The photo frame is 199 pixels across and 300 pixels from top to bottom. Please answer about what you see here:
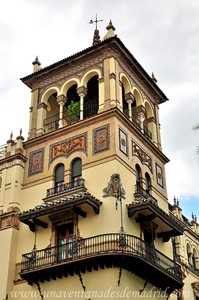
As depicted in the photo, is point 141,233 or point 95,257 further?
point 141,233

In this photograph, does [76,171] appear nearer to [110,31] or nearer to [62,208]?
[62,208]

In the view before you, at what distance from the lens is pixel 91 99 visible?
29594 millimetres

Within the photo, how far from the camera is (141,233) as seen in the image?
2389 cm

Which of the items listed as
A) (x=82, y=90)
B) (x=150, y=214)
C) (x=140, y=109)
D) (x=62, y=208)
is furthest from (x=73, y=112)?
(x=150, y=214)

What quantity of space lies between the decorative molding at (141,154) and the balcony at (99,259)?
16.7 feet

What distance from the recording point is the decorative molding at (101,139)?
81.2 feet

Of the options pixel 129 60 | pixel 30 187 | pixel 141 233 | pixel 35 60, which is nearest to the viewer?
pixel 141 233

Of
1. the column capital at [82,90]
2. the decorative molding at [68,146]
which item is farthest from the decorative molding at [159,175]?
the column capital at [82,90]

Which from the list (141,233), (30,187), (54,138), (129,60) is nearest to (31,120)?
(54,138)

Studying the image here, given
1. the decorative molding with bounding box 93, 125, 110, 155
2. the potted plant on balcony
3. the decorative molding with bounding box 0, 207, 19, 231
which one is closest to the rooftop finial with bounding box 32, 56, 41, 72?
the potted plant on balcony

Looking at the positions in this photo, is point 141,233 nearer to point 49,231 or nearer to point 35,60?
point 49,231

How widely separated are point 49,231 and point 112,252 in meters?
4.20

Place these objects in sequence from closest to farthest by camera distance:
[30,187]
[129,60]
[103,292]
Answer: [103,292]
[30,187]
[129,60]

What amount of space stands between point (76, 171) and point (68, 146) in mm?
1537
